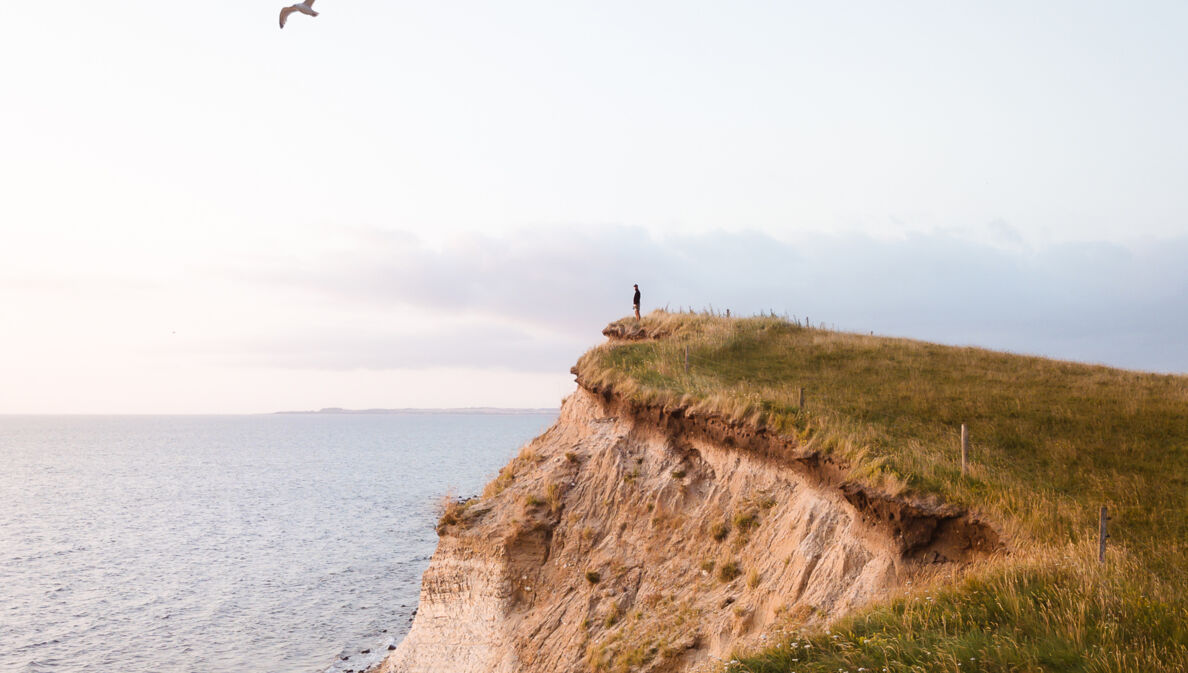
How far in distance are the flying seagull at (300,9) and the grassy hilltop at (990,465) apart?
53.5 ft

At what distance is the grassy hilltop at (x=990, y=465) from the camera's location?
11.0 metres

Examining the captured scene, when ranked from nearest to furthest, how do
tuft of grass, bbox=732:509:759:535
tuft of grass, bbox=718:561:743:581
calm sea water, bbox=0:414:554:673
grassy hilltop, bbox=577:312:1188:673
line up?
grassy hilltop, bbox=577:312:1188:673
tuft of grass, bbox=718:561:743:581
tuft of grass, bbox=732:509:759:535
calm sea water, bbox=0:414:554:673

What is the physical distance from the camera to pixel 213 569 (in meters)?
53.9

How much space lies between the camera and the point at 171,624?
137 ft

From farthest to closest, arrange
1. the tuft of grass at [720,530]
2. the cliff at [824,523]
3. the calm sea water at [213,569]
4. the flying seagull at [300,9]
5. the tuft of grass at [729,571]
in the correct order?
the calm sea water at [213,569]
the tuft of grass at [720,530]
the tuft of grass at [729,571]
the flying seagull at [300,9]
the cliff at [824,523]

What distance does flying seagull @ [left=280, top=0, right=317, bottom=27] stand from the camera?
17.7m

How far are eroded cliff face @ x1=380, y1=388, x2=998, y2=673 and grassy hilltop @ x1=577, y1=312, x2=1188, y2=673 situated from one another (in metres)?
1.13

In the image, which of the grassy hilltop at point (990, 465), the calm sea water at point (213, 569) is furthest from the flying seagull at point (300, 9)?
the calm sea water at point (213, 569)

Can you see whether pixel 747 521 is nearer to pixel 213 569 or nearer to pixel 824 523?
pixel 824 523

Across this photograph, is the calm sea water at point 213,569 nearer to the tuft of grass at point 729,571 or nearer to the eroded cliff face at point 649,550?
the eroded cliff face at point 649,550

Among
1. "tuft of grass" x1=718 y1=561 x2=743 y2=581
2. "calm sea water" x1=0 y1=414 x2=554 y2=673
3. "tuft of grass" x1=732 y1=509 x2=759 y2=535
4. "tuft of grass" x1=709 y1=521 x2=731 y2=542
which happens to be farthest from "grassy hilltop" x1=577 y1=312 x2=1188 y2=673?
"calm sea water" x1=0 y1=414 x2=554 y2=673

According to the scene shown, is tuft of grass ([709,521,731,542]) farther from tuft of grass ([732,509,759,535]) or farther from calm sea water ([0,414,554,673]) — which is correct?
calm sea water ([0,414,554,673])

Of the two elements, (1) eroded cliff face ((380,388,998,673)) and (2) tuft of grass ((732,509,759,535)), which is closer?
(1) eroded cliff face ((380,388,998,673))

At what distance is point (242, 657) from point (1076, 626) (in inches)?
1475
